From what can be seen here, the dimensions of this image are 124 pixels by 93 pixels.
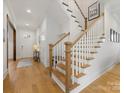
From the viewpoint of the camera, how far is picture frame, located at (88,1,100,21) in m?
4.79

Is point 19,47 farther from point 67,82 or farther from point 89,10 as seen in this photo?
point 67,82

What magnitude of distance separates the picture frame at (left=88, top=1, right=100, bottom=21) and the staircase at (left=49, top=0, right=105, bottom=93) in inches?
53.2

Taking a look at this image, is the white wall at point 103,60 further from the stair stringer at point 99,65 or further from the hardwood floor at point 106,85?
the hardwood floor at point 106,85

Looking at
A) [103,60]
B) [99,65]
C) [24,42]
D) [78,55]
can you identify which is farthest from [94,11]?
[24,42]

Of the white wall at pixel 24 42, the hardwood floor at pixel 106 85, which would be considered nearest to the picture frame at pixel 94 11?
the hardwood floor at pixel 106 85

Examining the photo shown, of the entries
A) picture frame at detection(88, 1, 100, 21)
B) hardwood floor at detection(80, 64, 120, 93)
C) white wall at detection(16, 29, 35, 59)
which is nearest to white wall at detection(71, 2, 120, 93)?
hardwood floor at detection(80, 64, 120, 93)

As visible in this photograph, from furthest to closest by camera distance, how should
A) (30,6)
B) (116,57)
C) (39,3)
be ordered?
(30,6), (39,3), (116,57)

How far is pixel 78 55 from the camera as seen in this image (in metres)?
3.00

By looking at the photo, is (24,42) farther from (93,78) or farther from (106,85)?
(106,85)

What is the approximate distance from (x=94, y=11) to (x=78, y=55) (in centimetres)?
294

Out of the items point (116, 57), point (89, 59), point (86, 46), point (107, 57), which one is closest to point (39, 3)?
point (86, 46)

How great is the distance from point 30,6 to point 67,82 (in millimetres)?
3813

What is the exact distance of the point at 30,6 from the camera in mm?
4762

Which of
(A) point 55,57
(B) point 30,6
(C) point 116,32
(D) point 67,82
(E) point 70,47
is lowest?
(D) point 67,82
